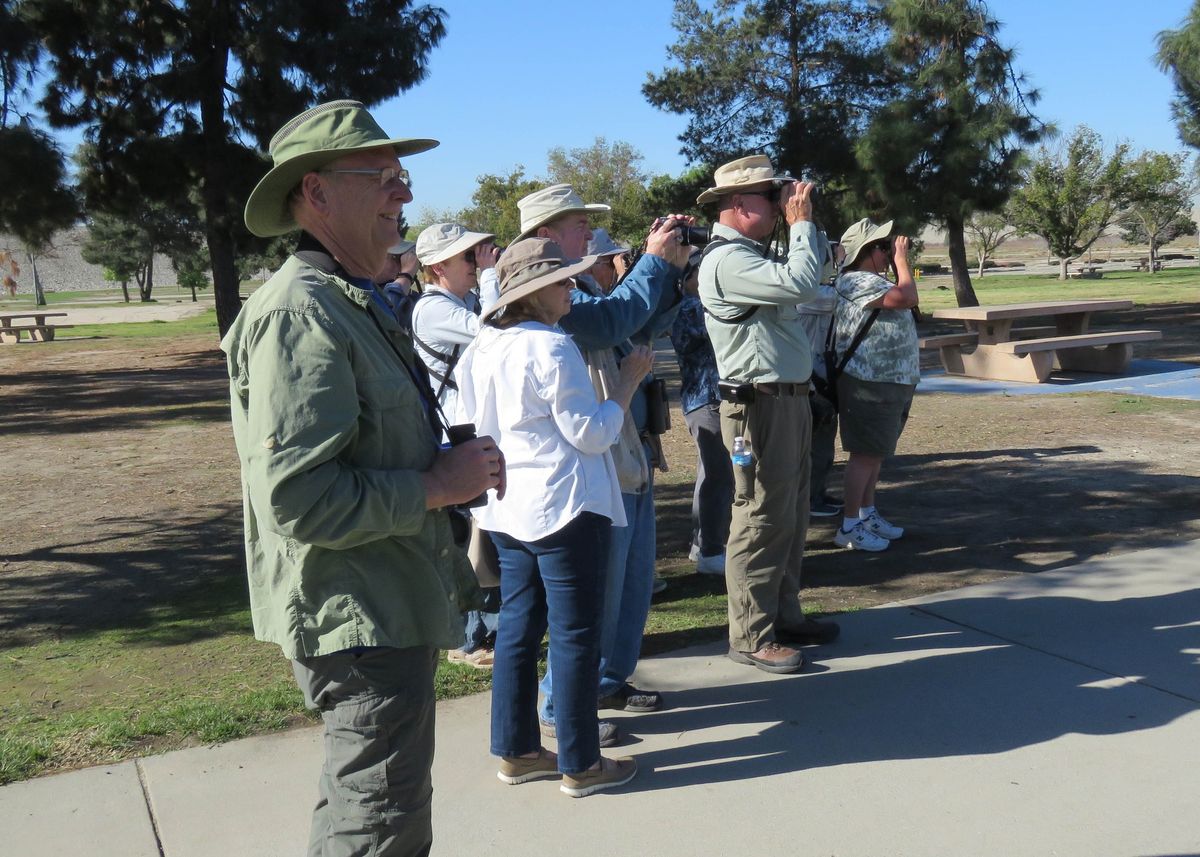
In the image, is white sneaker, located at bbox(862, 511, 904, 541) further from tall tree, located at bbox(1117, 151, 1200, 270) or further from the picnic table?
tall tree, located at bbox(1117, 151, 1200, 270)

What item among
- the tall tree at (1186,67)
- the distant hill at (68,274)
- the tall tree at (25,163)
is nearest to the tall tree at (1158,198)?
the tall tree at (1186,67)

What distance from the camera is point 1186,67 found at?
66.5ft

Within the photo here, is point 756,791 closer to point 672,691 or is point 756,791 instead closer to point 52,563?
point 672,691

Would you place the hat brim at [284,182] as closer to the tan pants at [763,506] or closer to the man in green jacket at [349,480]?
the man in green jacket at [349,480]

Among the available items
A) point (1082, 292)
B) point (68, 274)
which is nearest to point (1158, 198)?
point (1082, 292)

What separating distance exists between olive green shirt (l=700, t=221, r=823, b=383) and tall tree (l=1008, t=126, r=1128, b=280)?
4485 centimetres

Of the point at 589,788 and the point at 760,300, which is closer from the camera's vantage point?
the point at 589,788

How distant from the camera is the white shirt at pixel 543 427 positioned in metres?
3.15

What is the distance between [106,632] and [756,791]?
320cm

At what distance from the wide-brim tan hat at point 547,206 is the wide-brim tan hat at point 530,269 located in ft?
1.99

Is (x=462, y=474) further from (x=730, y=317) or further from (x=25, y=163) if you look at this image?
(x=25, y=163)

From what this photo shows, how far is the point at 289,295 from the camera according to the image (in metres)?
2.07

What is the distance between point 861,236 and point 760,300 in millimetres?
2212

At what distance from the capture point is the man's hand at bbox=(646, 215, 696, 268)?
12.8 feet
